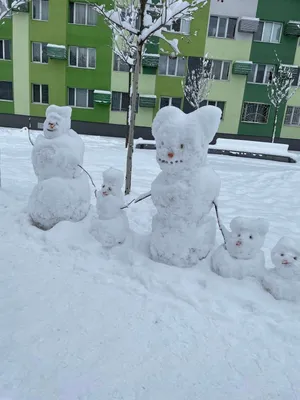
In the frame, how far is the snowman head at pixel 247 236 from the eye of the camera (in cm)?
380

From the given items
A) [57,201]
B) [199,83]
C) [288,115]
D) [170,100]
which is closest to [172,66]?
[170,100]

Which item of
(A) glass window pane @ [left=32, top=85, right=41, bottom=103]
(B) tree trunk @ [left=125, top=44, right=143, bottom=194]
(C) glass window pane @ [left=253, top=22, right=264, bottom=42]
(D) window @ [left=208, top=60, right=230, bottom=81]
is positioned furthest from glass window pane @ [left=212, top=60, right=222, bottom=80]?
(B) tree trunk @ [left=125, top=44, right=143, bottom=194]

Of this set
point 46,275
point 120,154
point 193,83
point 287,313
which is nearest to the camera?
point 287,313

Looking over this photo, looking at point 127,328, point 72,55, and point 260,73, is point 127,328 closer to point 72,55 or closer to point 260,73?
point 72,55

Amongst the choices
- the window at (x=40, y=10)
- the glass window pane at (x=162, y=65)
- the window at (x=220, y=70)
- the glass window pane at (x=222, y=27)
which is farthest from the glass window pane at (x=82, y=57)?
the glass window pane at (x=222, y=27)

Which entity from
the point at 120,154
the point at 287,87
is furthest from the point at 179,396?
the point at 287,87

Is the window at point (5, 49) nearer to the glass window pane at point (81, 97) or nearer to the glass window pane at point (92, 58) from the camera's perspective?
the glass window pane at point (81, 97)

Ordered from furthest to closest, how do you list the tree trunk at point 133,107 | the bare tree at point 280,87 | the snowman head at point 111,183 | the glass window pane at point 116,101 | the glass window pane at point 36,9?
1. the glass window pane at point 116,101
2. the bare tree at point 280,87
3. the glass window pane at point 36,9
4. the tree trunk at point 133,107
5. the snowman head at point 111,183

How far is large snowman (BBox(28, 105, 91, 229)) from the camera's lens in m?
4.64

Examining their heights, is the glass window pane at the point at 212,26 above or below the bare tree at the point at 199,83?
above

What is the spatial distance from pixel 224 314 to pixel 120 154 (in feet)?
32.7

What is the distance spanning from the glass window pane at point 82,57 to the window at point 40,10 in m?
2.29

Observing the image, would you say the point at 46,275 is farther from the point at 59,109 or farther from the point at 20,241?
the point at 59,109

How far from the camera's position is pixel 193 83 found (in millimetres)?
17125
